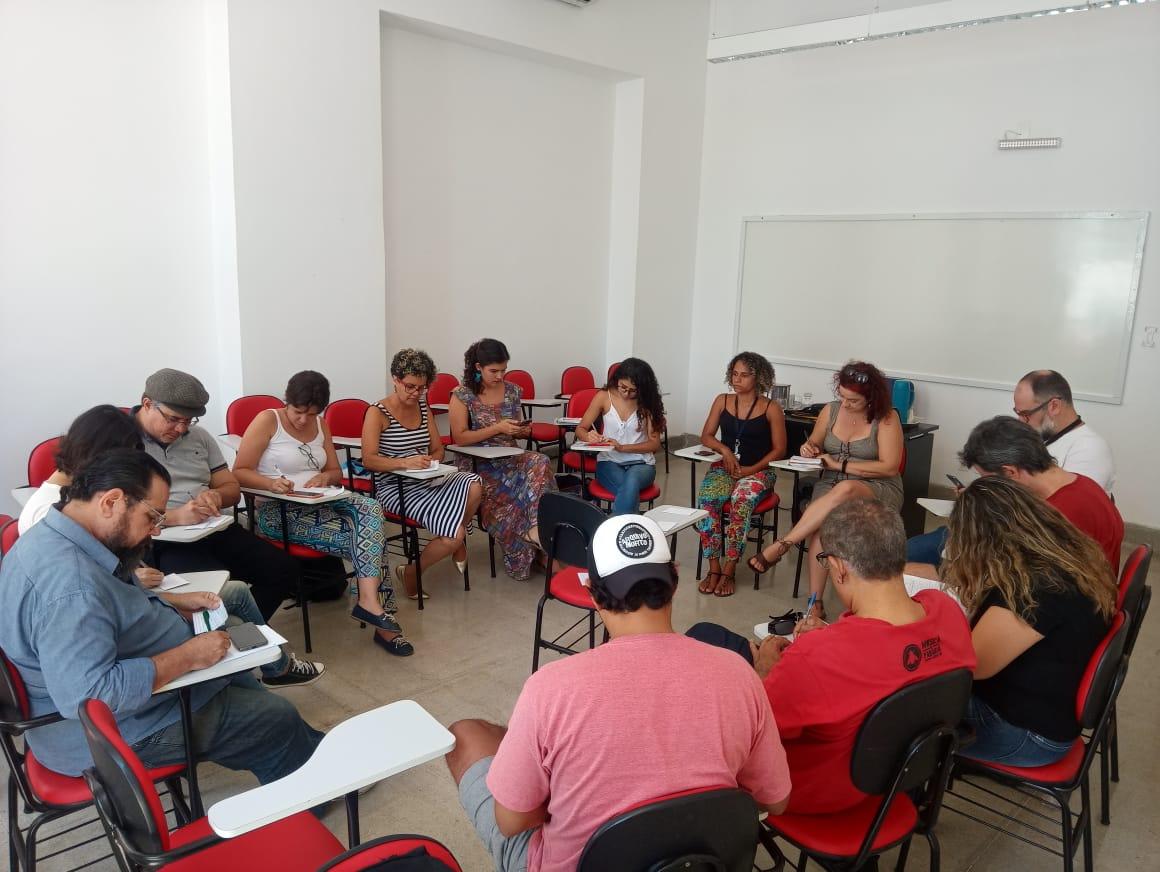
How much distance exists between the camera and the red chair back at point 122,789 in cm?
139

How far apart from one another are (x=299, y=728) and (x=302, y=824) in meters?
0.57

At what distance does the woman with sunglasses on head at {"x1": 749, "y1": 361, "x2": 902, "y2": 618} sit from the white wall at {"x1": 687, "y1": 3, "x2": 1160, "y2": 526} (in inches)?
97.4

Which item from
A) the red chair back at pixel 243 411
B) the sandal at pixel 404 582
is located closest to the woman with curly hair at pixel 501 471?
the sandal at pixel 404 582

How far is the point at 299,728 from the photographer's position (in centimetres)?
235

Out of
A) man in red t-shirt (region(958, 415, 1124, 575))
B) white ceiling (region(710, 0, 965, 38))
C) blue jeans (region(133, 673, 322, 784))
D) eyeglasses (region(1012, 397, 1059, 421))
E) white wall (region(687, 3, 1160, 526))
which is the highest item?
white ceiling (region(710, 0, 965, 38))

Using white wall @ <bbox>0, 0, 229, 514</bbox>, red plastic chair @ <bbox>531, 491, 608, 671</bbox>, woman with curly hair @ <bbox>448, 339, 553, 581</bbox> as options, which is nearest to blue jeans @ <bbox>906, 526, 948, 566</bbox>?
red plastic chair @ <bbox>531, 491, 608, 671</bbox>

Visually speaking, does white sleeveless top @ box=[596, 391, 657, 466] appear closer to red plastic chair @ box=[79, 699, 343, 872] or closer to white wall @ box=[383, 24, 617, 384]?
white wall @ box=[383, 24, 617, 384]

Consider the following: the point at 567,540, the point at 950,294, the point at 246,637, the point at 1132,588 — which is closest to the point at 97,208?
the point at 567,540

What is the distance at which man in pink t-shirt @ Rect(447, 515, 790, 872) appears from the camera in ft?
4.59

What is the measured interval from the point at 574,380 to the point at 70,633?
17.4ft

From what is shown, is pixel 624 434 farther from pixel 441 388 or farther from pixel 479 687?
pixel 479 687

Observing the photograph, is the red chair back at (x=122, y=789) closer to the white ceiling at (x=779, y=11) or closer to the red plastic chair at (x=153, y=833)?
the red plastic chair at (x=153, y=833)

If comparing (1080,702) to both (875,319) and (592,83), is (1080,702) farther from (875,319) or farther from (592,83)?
(592,83)

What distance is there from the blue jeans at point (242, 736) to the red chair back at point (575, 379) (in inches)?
184
